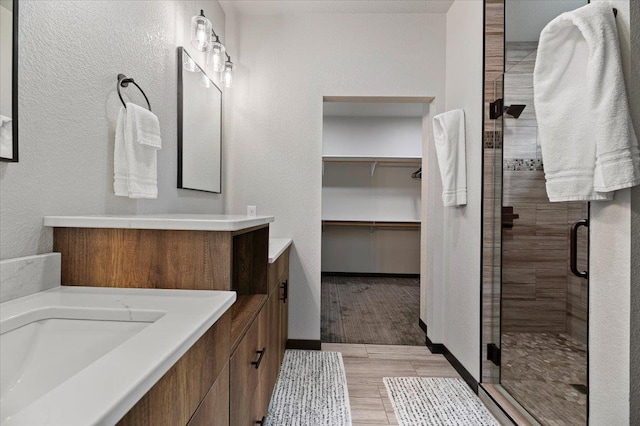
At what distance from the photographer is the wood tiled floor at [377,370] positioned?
188 cm

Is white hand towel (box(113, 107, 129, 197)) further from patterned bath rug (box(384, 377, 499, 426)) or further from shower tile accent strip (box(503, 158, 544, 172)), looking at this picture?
shower tile accent strip (box(503, 158, 544, 172))

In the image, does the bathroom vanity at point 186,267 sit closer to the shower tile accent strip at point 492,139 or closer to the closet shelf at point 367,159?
the shower tile accent strip at point 492,139

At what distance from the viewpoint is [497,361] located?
203 centimetres

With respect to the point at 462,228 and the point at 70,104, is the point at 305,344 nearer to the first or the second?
the point at 462,228

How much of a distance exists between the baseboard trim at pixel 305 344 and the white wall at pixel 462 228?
0.90 meters

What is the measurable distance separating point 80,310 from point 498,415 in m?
2.02

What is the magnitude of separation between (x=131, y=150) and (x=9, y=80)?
0.46m

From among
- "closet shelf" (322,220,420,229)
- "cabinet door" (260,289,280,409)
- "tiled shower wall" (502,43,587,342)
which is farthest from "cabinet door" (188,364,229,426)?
"closet shelf" (322,220,420,229)

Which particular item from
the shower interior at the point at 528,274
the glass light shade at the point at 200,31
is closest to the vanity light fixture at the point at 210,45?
the glass light shade at the point at 200,31

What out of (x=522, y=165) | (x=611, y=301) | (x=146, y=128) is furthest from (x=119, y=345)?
(x=522, y=165)

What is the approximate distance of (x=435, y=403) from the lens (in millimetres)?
1990

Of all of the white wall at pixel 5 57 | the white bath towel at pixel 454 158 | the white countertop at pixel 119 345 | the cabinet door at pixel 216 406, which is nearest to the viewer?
the white countertop at pixel 119 345

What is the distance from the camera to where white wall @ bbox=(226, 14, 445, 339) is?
273 centimetres

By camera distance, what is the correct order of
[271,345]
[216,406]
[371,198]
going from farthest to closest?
[371,198] → [271,345] → [216,406]
